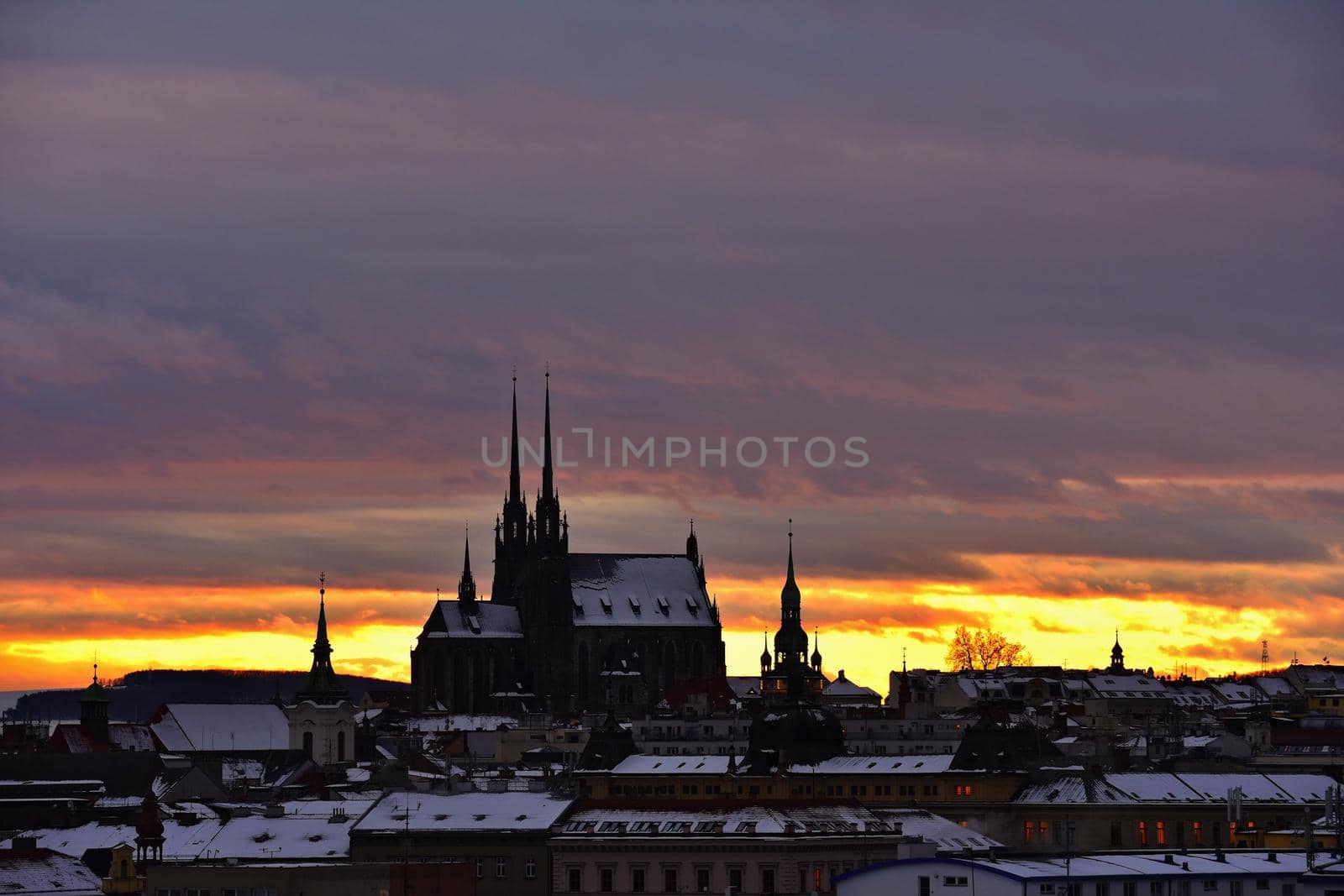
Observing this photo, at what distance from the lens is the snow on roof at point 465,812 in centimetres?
15675

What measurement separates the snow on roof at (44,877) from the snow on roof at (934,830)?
38.6m

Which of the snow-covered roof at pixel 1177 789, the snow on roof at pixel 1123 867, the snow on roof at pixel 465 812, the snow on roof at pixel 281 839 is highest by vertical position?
the snow-covered roof at pixel 1177 789

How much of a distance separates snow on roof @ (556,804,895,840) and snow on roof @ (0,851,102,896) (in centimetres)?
2396

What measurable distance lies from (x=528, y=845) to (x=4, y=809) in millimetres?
57036

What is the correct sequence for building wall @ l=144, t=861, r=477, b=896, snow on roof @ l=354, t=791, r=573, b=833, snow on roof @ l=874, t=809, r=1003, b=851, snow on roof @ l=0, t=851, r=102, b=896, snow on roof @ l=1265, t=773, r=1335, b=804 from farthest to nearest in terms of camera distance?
snow on roof @ l=1265, t=773, r=1335, b=804 < snow on roof @ l=354, t=791, r=573, b=833 < snow on roof @ l=874, t=809, r=1003, b=851 < snow on roof @ l=0, t=851, r=102, b=896 < building wall @ l=144, t=861, r=477, b=896

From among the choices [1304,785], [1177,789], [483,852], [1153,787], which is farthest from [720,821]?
[1304,785]

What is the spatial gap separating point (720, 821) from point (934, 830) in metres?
12.5

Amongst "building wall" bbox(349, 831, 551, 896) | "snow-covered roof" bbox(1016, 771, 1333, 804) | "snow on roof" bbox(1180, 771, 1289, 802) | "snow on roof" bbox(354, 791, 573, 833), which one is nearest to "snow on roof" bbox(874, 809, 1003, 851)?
"snow-covered roof" bbox(1016, 771, 1333, 804)

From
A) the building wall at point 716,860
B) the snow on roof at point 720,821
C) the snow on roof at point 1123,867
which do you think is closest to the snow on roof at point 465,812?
the snow on roof at point 720,821

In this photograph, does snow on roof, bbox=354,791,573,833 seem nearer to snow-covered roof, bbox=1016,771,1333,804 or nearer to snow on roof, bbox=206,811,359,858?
snow on roof, bbox=206,811,359,858

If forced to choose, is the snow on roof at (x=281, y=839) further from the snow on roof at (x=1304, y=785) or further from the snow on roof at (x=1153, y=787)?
the snow on roof at (x=1304, y=785)

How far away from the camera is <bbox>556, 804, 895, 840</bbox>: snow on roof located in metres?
151

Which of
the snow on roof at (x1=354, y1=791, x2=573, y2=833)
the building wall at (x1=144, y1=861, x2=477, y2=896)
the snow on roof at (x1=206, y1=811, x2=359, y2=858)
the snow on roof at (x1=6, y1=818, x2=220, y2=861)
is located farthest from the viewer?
the snow on roof at (x1=354, y1=791, x2=573, y2=833)

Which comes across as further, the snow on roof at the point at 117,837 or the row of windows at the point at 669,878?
the snow on roof at the point at 117,837
